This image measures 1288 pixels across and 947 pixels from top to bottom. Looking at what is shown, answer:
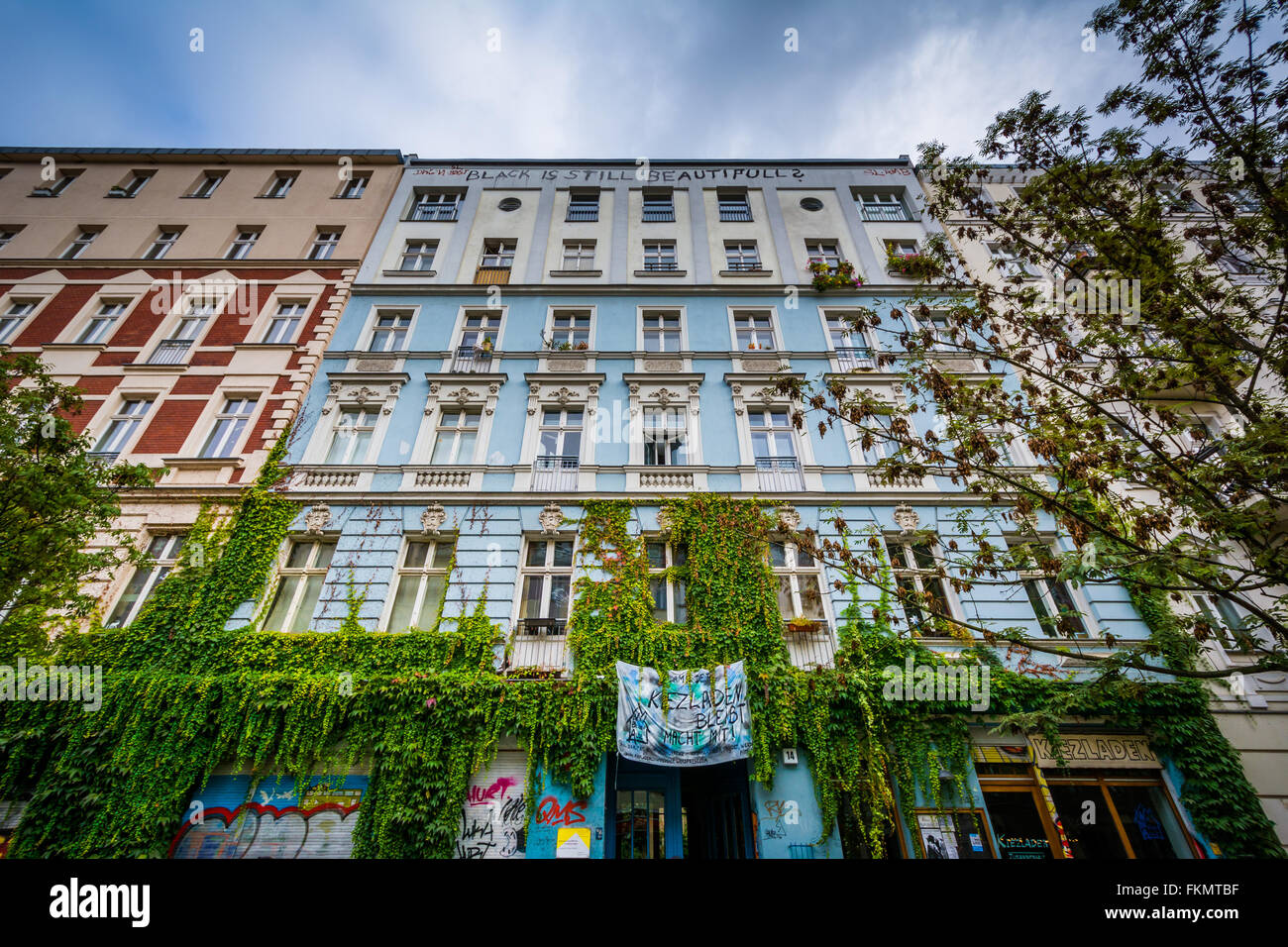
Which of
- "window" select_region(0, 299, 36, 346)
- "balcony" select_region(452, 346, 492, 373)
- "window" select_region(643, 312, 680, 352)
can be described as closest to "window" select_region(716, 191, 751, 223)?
"window" select_region(643, 312, 680, 352)

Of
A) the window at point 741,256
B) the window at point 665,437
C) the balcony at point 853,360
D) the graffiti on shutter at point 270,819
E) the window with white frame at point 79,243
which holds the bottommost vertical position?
the graffiti on shutter at point 270,819

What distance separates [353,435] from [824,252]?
1665cm

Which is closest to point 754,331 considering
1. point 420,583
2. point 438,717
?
point 420,583

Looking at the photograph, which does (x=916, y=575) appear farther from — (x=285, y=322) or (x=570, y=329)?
(x=285, y=322)

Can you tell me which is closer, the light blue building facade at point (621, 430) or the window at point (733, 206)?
the light blue building facade at point (621, 430)

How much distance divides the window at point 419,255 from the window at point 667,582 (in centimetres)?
1320

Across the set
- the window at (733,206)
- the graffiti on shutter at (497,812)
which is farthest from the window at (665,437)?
the window at (733,206)

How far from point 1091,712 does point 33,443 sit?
835 inches

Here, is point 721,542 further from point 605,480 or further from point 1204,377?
point 1204,377

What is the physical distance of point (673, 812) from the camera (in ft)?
35.2

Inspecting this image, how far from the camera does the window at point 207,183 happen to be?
2095cm

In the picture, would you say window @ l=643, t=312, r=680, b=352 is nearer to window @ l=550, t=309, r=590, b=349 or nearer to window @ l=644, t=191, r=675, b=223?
window @ l=550, t=309, r=590, b=349

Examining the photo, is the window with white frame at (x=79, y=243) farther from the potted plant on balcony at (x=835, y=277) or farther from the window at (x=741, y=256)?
the potted plant on balcony at (x=835, y=277)
